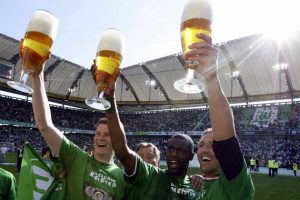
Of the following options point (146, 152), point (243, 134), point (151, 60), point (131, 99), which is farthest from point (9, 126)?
point (146, 152)

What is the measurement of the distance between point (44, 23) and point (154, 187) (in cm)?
154

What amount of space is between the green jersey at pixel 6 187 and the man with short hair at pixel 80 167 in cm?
60

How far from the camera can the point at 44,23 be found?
2027 millimetres

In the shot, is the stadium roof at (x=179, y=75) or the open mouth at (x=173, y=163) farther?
the stadium roof at (x=179, y=75)

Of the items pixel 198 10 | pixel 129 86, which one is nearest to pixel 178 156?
pixel 198 10

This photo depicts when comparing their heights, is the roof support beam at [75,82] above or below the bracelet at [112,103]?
above

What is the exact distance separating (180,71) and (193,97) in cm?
695

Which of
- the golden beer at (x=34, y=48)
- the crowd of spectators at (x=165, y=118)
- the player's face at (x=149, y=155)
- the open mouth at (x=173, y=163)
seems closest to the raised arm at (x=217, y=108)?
the golden beer at (x=34, y=48)

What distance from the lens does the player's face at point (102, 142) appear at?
3051mm

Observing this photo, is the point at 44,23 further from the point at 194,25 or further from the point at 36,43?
the point at 194,25

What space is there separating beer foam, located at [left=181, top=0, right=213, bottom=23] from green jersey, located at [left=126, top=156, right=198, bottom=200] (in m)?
1.40

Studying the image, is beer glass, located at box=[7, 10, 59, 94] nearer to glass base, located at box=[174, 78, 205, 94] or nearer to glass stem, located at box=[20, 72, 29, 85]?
glass stem, located at box=[20, 72, 29, 85]

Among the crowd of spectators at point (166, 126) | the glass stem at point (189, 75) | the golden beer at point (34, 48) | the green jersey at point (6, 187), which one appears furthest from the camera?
the crowd of spectators at point (166, 126)

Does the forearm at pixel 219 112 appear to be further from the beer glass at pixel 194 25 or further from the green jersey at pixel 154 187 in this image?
the green jersey at pixel 154 187
